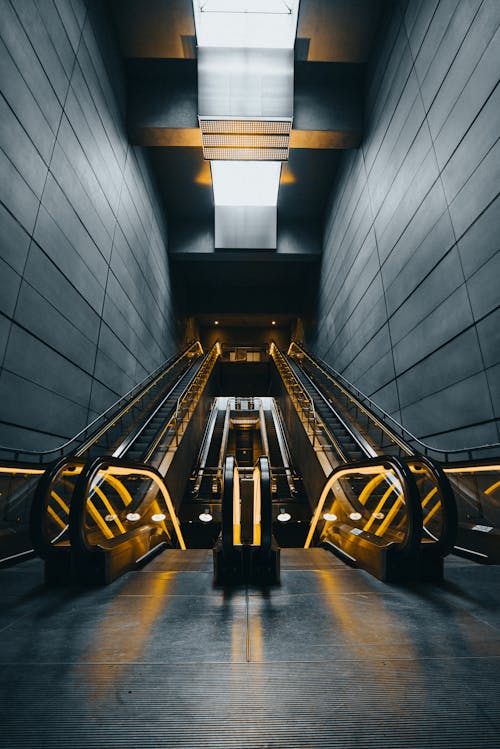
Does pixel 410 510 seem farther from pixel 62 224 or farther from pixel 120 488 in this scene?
pixel 62 224

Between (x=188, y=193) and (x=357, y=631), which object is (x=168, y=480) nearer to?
(x=357, y=631)

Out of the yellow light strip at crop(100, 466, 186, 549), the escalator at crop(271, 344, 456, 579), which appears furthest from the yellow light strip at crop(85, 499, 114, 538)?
the escalator at crop(271, 344, 456, 579)

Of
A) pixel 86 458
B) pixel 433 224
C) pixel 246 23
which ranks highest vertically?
pixel 246 23

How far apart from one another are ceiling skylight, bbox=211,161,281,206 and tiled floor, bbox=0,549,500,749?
14857mm

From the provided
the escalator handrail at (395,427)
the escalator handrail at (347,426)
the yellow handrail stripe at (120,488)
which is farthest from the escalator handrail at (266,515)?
the escalator handrail at (347,426)

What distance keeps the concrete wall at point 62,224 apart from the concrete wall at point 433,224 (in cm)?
703

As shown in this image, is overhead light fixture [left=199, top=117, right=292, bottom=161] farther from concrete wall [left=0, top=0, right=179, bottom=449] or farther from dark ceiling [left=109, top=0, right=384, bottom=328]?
concrete wall [left=0, top=0, right=179, bottom=449]

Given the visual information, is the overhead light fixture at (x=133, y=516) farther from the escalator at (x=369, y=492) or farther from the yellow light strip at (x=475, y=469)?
the yellow light strip at (x=475, y=469)

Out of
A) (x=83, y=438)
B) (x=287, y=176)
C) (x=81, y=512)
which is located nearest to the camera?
Answer: (x=81, y=512)

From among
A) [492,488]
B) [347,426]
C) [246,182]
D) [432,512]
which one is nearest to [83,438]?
[347,426]

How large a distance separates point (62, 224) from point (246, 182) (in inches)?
398

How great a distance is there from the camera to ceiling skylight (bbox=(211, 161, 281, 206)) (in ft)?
46.3

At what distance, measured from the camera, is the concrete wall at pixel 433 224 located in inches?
211

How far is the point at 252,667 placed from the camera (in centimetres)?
172
